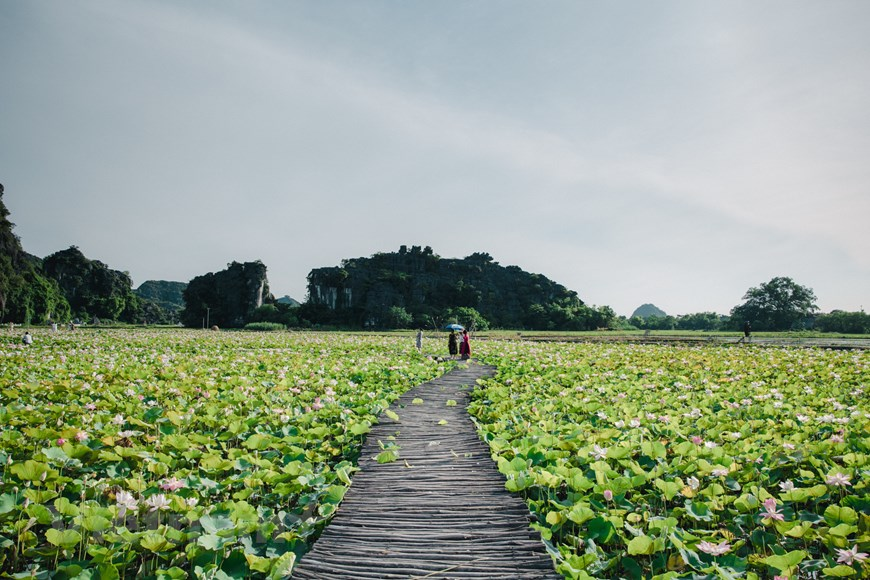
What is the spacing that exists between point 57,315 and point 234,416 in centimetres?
6167

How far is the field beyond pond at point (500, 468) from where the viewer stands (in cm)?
A: 230

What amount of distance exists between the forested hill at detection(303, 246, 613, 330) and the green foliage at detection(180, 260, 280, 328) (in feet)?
25.1

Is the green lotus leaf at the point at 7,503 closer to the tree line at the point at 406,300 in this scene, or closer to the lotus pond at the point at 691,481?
the lotus pond at the point at 691,481

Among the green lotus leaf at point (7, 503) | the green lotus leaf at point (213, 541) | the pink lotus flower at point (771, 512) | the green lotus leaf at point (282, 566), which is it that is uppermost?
the pink lotus flower at point (771, 512)

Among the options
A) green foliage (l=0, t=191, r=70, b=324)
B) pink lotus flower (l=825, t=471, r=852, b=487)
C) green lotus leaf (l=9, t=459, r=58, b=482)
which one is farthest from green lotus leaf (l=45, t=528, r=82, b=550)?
green foliage (l=0, t=191, r=70, b=324)

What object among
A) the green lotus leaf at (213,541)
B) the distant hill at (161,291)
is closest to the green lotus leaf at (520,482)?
the green lotus leaf at (213,541)

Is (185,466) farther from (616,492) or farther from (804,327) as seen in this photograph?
(804,327)

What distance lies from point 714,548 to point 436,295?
64.0m

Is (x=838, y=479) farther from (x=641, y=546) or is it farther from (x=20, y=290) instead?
(x=20, y=290)

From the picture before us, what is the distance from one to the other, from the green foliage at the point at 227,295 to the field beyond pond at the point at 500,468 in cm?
6214

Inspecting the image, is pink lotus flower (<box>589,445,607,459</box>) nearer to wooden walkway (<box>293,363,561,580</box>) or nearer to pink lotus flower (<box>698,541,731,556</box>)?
wooden walkway (<box>293,363,561,580</box>)

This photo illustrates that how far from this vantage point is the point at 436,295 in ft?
217

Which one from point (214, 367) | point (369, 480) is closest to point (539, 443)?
point (369, 480)

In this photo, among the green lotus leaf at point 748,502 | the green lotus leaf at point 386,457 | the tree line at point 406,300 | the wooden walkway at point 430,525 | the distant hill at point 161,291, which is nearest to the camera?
the wooden walkway at point 430,525
